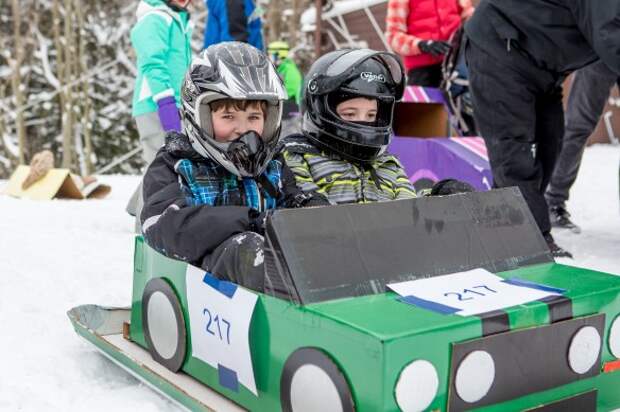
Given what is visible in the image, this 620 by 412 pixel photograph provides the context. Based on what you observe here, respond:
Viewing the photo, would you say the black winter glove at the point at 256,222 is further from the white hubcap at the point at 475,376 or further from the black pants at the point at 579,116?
the black pants at the point at 579,116

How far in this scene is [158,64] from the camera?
12.8ft

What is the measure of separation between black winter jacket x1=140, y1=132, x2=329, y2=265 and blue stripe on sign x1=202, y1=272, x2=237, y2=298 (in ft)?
0.31

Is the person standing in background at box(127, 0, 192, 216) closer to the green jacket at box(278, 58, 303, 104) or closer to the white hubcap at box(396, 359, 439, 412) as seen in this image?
the white hubcap at box(396, 359, 439, 412)

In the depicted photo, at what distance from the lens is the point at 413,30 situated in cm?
531

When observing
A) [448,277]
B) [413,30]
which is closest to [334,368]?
[448,277]

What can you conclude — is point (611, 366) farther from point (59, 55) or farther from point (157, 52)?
point (59, 55)

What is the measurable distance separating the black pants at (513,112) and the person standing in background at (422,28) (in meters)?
1.40

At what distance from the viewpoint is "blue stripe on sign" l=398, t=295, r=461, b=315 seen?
1.54 meters

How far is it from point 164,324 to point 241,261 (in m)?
0.48

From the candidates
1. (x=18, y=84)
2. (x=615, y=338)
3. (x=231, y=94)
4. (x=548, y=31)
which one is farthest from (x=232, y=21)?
(x=18, y=84)

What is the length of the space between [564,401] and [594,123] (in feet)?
11.7

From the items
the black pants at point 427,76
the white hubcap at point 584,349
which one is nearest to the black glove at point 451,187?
the white hubcap at point 584,349

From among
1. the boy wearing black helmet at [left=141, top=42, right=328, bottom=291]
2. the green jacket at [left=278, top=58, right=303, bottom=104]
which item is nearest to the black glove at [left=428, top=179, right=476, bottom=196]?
the boy wearing black helmet at [left=141, top=42, right=328, bottom=291]

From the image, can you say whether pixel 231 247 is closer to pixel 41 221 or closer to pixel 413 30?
pixel 41 221
